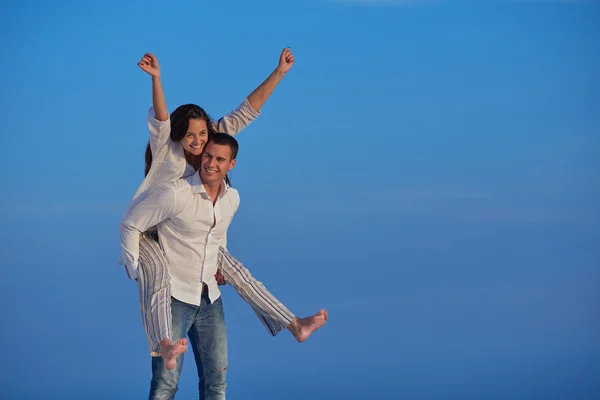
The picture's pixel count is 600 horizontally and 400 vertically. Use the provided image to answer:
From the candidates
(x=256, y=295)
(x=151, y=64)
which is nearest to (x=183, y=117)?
(x=151, y=64)

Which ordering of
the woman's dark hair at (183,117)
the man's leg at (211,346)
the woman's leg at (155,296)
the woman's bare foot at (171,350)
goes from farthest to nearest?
1. the man's leg at (211,346)
2. the woman's dark hair at (183,117)
3. the woman's leg at (155,296)
4. the woman's bare foot at (171,350)

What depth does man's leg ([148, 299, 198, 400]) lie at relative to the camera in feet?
13.7

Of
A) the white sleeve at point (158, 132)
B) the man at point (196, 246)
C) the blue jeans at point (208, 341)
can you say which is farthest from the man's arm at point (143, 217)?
the blue jeans at point (208, 341)

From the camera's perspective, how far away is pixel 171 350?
4004mm

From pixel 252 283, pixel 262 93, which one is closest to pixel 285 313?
pixel 252 283

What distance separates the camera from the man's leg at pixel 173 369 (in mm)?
4180

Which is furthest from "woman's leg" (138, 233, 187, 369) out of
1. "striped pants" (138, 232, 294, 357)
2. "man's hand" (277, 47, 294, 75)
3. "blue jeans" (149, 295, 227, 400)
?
"man's hand" (277, 47, 294, 75)

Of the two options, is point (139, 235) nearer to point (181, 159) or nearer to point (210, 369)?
point (181, 159)

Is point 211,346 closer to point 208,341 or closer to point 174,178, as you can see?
point 208,341

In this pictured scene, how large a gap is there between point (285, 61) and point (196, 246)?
37.7 inches

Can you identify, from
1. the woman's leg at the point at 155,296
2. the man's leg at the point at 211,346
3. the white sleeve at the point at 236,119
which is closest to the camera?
the woman's leg at the point at 155,296

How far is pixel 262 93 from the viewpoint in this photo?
14.9 feet

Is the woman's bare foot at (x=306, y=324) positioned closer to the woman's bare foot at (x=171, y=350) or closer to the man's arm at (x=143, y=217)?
the woman's bare foot at (x=171, y=350)

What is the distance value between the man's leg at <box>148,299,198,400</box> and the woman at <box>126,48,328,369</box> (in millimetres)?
88
